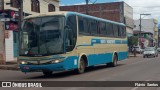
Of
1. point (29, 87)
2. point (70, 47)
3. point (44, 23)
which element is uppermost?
point (44, 23)

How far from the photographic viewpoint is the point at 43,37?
62.3 ft

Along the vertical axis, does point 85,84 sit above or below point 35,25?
below

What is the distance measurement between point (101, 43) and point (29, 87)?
10.7 meters

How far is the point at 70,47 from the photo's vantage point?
19.7 meters

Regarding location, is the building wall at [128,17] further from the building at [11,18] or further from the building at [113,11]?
the building at [11,18]

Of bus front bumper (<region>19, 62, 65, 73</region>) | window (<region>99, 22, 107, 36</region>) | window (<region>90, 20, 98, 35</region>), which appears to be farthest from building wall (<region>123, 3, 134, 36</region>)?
bus front bumper (<region>19, 62, 65, 73</region>)

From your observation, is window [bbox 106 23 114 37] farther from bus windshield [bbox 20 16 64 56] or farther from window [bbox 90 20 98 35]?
bus windshield [bbox 20 16 64 56]

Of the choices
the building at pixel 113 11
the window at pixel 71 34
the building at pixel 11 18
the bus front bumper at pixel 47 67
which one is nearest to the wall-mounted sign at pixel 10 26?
the building at pixel 11 18

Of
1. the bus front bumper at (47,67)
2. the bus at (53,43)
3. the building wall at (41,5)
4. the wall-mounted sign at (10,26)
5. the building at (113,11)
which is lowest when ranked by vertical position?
the bus front bumper at (47,67)

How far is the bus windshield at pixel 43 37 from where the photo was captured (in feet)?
61.9

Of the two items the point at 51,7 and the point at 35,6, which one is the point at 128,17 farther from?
the point at 35,6

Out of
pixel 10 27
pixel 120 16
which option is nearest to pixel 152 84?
pixel 10 27

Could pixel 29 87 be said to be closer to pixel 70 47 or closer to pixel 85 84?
pixel 85 84

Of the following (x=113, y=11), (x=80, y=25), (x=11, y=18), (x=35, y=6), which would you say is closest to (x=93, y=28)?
(x=80, y=25)
